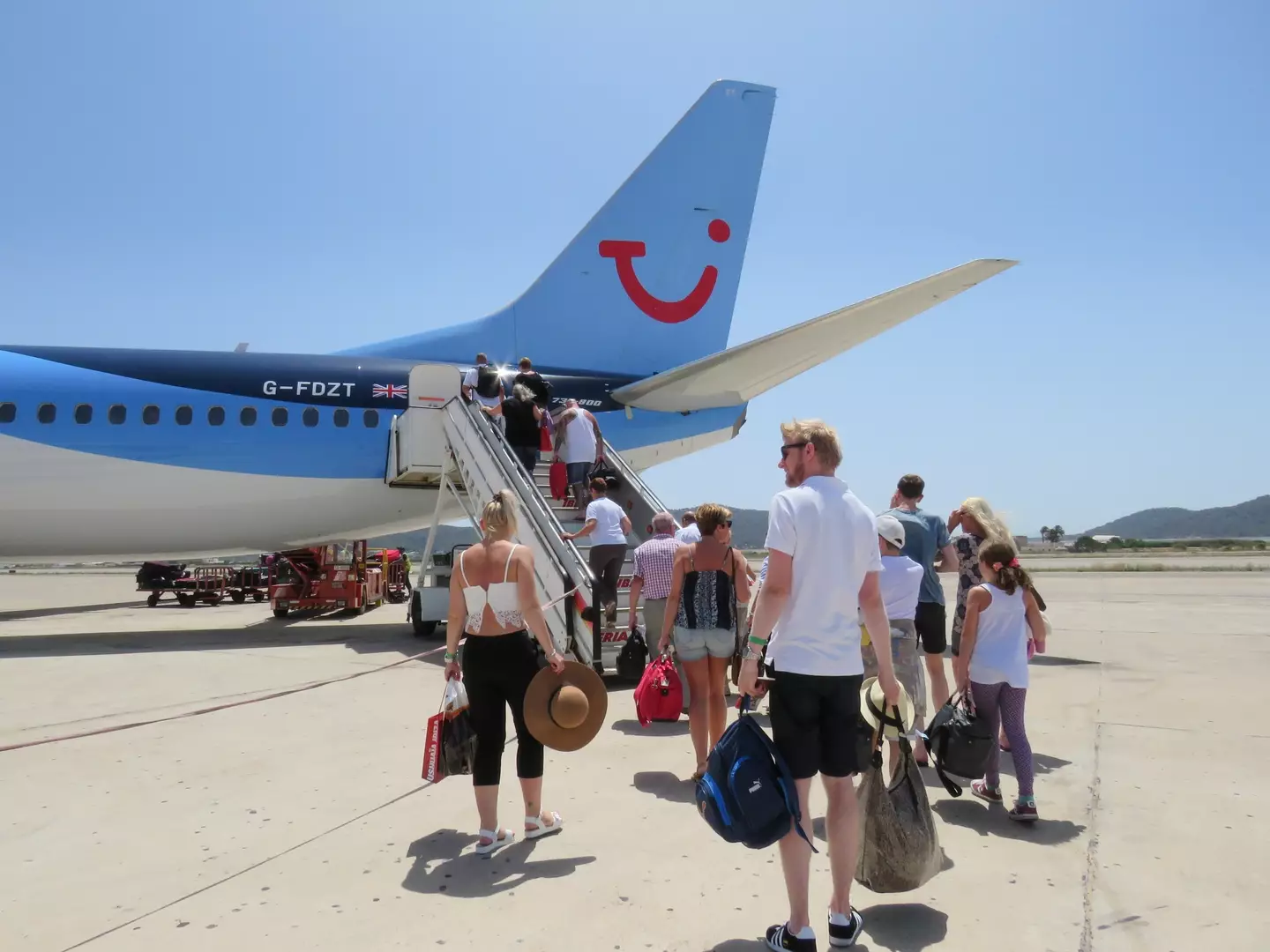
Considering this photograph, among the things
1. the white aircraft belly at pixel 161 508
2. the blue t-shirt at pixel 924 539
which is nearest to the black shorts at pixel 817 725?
the blue t-shirt at pixel 924 539

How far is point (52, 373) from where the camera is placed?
480 inches

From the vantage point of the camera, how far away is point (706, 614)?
196 inches

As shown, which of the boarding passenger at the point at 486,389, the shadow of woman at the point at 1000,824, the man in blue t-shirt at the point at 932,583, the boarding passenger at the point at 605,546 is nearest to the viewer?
the shadow of woman at the point at 1000,824

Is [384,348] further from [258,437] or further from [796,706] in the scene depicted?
[796,706]

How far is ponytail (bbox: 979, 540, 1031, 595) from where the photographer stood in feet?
15.1

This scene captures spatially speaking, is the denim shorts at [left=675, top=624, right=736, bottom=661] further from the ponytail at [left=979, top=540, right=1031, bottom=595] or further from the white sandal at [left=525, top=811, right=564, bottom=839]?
the ponytail at [left=979, top=540, right=1031, bottom=595]

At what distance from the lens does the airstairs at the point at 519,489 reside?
27.0ft

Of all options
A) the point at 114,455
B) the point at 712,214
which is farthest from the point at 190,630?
the point at 712,214

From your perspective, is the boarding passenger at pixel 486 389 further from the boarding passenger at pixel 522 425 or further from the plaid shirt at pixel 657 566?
the plaid shirt at pixel 657 566

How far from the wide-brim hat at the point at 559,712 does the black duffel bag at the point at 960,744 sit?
1.83 m

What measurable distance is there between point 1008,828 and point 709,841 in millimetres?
1582

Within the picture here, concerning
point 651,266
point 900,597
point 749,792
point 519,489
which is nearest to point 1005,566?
point 900,597

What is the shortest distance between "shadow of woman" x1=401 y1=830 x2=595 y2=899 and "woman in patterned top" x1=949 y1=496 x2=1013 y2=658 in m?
2.58

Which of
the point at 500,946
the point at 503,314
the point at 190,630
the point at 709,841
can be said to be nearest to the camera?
the point at 500,946
